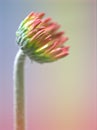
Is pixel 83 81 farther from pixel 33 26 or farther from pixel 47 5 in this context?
pixel 33 26

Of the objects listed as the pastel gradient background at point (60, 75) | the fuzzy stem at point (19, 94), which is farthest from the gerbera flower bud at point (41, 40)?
the pastel gradient background at point (60, 75)

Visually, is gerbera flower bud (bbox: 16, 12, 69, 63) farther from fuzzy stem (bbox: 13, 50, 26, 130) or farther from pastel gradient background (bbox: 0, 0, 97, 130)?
pastel gradient background (bbox: 0, 0, 97, 130)

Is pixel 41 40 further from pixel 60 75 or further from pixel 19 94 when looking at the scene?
pixel 60 75

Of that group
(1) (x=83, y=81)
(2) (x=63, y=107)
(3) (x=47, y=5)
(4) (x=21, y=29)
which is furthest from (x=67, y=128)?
(4) (x=21, y=29)

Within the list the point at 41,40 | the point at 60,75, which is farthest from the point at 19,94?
the point at 60,75

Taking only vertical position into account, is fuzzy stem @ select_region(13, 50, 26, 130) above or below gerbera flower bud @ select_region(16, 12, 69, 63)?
below

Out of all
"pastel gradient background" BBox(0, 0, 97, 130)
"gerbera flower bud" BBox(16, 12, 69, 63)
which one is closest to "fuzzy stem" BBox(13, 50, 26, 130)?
"gerbera flower bud" BBox(16, 12, 69, 63)

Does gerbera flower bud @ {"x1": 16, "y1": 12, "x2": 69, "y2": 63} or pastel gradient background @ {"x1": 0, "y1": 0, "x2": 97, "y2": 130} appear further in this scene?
pastel gradient background @ {"x1": 0, "y1": 0, "x2": 97, "y2": 130}
